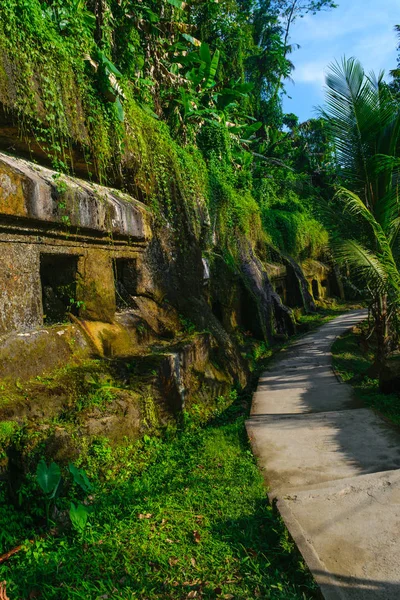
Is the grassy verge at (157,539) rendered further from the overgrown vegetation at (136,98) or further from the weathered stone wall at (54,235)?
the overgrown vegetation at (136,98)

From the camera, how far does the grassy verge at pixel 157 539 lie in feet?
6.87

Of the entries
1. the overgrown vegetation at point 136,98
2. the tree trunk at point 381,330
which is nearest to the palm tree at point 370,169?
the tree trunk at point 381,330

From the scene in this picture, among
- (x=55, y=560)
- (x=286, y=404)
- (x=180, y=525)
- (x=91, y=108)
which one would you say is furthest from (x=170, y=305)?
(x=55, y=560)

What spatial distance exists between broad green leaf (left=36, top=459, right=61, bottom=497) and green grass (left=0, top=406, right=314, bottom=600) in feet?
0.51

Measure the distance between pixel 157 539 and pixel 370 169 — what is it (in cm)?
583

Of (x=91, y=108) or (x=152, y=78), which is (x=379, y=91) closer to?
(x=152, y=78)

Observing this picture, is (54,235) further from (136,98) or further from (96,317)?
(136,98)

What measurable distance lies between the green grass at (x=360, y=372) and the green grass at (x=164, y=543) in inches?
89.5

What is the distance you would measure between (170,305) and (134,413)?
243cm

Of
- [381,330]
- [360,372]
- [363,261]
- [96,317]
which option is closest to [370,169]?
[363,261]

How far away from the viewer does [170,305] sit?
6.05 meters

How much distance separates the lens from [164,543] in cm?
248

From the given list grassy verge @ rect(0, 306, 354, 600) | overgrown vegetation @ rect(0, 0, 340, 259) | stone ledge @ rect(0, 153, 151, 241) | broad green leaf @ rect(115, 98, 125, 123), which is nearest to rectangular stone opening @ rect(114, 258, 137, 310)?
stone ledge @ rect(0, 153, 151, 241)

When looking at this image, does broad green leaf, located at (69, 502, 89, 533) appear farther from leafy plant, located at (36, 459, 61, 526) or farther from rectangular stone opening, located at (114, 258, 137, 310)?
rectangular stone opening, located at (114, 258, 137, 310)
